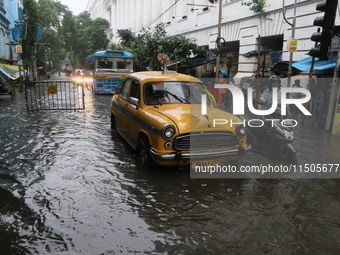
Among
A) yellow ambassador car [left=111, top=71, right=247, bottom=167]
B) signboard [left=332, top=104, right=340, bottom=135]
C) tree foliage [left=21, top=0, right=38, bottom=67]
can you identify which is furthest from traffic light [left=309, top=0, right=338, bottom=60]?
tree foliage [left=21, top=0, right=38, bottom=67]

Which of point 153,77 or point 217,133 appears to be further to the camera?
point 153,77

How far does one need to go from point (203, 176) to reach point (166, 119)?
131 centimetres

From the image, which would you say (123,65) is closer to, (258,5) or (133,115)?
(258,5)

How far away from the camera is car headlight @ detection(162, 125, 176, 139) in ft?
16.5

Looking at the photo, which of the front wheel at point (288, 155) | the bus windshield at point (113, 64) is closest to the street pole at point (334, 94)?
the front wheel at point (288, 155)

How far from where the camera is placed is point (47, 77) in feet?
156

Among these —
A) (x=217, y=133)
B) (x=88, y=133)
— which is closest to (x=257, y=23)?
(x=88, y=133)

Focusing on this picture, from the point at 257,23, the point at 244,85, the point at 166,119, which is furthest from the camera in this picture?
the point at 257,23

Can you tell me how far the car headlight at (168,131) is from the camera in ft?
16.5

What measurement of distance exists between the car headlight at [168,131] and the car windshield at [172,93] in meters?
1.22

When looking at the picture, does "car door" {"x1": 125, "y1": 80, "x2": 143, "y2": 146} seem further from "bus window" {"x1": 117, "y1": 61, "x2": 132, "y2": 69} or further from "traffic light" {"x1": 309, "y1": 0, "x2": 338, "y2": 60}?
"bus window" {"x1": 117, "y1": 61, "x2": 132, "y2": 69}

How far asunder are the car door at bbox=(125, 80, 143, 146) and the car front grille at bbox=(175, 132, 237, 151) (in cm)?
121

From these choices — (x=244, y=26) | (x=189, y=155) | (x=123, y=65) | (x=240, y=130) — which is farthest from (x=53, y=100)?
(x=244, y=26)

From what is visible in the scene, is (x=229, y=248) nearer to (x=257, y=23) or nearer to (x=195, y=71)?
(x=257, y=23)
